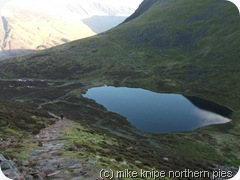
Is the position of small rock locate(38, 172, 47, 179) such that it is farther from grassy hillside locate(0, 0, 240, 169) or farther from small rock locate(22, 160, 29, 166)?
grassy hillside locate(0, 0, 240, 169)

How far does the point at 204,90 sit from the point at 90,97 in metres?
45.5

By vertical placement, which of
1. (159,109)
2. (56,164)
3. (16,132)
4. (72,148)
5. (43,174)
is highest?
(43,174)

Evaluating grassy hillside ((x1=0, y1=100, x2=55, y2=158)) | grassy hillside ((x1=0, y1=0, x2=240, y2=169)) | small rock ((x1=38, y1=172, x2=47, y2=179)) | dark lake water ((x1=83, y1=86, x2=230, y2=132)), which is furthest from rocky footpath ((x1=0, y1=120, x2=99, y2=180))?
dark lake water ((x1=83, y1=86, x2=230, y2=132))

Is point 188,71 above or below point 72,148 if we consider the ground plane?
below

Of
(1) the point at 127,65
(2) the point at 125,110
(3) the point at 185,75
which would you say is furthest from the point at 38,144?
(1) the point at 127,65

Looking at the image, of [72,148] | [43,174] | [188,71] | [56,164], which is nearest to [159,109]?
[188,71]

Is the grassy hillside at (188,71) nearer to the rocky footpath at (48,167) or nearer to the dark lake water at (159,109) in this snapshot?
the dark lake water at (159,109)

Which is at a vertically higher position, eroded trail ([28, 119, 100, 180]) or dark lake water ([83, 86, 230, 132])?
eroded trail ([28, 119, 100, 180])

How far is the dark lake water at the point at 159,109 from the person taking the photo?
90.0 metres

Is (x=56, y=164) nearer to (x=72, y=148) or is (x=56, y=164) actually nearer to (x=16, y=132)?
(x=72, y=148)

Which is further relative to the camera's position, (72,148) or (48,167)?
(72,148)

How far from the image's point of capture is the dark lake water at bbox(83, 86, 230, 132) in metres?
90.0

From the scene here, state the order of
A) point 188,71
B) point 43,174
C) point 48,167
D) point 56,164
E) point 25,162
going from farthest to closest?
point 188,71
point 56,164
point 25,162
point 48,167
point 43,174

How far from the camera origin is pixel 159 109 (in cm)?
10394
